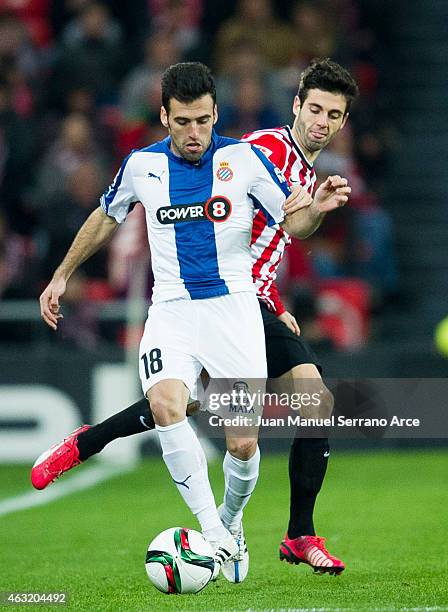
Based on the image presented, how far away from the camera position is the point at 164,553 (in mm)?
5992

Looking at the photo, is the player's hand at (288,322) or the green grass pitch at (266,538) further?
the player's hand at (288,322)

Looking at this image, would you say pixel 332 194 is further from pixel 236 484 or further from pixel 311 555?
pixel 311 555

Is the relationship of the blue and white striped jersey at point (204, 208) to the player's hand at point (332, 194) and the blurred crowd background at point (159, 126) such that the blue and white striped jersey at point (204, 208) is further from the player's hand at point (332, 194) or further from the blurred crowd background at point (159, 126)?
the blurred crowd background at point (159, 126)

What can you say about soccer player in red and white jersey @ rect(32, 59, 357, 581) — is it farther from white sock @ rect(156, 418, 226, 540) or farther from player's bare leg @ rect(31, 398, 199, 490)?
white sock @ rect(156, 418, 226, 540)

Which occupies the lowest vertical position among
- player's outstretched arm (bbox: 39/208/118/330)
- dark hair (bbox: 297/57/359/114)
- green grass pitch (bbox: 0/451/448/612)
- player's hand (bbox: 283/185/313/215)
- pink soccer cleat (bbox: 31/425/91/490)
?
green grass pitch (bbox: 0/451/448/612)

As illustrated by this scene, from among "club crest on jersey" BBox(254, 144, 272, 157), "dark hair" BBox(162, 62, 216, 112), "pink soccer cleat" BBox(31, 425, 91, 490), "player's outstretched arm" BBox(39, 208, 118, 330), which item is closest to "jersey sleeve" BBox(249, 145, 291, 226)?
"club crest on jersey" BBox(254, 144, 272, 157)

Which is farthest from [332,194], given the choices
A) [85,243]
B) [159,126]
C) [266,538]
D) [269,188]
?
[159,126]

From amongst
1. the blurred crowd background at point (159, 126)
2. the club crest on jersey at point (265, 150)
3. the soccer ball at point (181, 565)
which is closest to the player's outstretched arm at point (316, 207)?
the club crest on jersey at point (265, 150)

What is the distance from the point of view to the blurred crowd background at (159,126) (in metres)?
12.7

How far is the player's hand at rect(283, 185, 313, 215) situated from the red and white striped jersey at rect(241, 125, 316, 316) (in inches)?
13.2

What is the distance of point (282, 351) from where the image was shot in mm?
6836

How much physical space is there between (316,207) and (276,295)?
99cm

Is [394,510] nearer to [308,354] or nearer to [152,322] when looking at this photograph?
[308,354]

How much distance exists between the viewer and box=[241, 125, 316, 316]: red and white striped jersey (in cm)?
674
